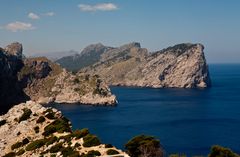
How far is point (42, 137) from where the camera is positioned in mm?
67062

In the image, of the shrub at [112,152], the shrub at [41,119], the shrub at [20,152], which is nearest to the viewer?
the shrub at [112,152]

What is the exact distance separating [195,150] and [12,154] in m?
98.1

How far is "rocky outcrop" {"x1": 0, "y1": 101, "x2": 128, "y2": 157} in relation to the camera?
54700 millimetres

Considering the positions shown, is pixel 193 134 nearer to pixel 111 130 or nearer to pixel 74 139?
pixel 111 130

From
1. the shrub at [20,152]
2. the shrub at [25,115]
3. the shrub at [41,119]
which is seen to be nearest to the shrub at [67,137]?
the shrub at [20,152]

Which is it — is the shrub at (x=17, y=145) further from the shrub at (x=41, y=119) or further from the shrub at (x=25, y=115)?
the shrub at (x=25, y=115)

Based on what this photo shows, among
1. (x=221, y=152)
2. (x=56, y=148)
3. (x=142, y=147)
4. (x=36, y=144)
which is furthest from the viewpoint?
(x=142, y=147)

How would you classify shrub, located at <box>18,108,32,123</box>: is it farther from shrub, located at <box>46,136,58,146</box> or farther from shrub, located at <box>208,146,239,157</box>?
shrub, located at <box>208,146,239,157</box>

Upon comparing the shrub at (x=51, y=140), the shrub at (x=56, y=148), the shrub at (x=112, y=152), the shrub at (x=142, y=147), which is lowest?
the shrub at (x=142, y=147)

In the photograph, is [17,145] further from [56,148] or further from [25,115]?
[56,148]

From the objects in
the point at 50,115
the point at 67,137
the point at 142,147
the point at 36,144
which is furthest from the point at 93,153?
the point at 50,115

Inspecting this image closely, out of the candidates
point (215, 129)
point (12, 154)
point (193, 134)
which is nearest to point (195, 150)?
point (193, 134)

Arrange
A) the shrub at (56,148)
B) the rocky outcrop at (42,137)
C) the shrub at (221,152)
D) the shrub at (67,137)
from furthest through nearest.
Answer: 1. the shrub at (221,152)
2. the shrub at (67,137)
3. the shrub at (56,148)
4. the rocky outcrop at (42,137)

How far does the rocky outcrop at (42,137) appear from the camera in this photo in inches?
2154
